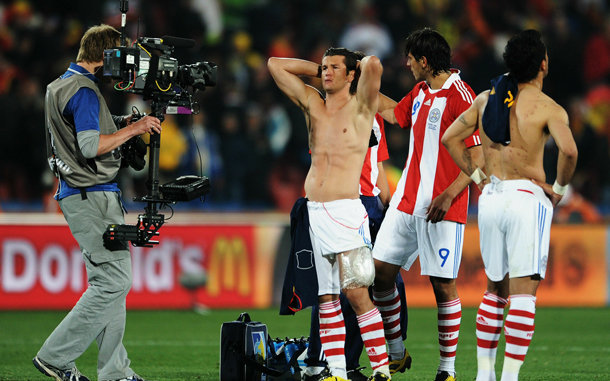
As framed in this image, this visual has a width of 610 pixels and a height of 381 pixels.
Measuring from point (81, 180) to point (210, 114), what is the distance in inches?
292

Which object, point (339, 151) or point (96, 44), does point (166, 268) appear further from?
point (339, 151)

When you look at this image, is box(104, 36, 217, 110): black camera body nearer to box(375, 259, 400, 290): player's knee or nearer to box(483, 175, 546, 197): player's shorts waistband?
box(375, 259, 400, 290): player's knee

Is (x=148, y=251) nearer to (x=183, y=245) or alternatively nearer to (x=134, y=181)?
(x=183, y=245)

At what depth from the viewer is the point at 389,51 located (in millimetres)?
13828

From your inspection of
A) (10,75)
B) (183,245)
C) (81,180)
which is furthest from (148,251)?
(81,180)

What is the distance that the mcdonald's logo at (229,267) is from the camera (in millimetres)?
10828

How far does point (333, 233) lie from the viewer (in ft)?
→ 17.0

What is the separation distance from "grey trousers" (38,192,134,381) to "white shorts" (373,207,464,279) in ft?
6.16

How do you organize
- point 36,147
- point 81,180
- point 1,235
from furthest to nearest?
point 36,147 → point 1,235 → point 81,180

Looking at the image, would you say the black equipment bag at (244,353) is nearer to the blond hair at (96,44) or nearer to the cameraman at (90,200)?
the cameraman at (90,200)

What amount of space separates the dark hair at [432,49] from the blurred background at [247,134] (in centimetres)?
547

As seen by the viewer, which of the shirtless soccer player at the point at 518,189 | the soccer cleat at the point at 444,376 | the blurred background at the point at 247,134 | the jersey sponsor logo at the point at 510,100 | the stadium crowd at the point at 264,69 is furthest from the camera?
the stadium crowd at the point at 264,69

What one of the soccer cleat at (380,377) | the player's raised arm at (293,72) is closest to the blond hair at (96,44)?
the player's raised arm at (293,72)

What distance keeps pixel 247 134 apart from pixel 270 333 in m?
4.61
